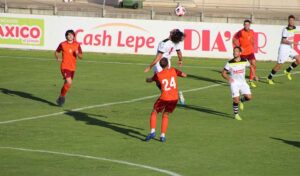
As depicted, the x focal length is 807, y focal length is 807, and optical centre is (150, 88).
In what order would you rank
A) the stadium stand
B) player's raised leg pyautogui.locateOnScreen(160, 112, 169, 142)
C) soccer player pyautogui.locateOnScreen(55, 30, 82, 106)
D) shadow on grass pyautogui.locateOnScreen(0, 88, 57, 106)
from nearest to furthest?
1. player's raised leg pyautogui.locateOnScreen(160, 112, 169, 142)
2. soccer player pyautogui.locateOnScreen(55, 30, 82, 106)
3. shadow on grass pyautogui.locateOnScreen(0, 88, 57, 106)
4. the stadium stand

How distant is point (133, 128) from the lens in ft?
71.0

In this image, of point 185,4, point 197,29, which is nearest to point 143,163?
point 197,29

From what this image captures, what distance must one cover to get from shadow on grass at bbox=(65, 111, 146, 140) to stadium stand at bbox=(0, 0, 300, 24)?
21.5 meters

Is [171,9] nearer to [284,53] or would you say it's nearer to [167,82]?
[284,53]

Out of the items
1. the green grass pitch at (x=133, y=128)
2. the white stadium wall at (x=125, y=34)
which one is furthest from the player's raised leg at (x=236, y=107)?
the white stadium wall at (x=125, y=34)

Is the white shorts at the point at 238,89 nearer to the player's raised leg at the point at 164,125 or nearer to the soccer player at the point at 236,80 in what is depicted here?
the soccer player at the point at 236,80

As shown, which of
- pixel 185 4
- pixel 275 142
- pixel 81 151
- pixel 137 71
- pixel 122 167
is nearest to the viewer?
pixel 122 167

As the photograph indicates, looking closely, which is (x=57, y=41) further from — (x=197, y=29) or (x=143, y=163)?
(x=143, y=163)

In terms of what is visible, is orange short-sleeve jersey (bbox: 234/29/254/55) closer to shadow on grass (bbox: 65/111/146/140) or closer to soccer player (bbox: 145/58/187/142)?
shadow on grass (bbox: 65/111/146/140)

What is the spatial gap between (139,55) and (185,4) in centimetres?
2189

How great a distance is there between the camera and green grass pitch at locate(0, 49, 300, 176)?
56.2ft

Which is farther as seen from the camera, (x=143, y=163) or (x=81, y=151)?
(x=81, y=151)

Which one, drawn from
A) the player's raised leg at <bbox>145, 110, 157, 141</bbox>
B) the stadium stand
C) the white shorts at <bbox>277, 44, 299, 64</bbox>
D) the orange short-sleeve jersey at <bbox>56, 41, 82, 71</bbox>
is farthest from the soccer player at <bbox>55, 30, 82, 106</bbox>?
the stadium stand

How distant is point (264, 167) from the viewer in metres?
17.2
